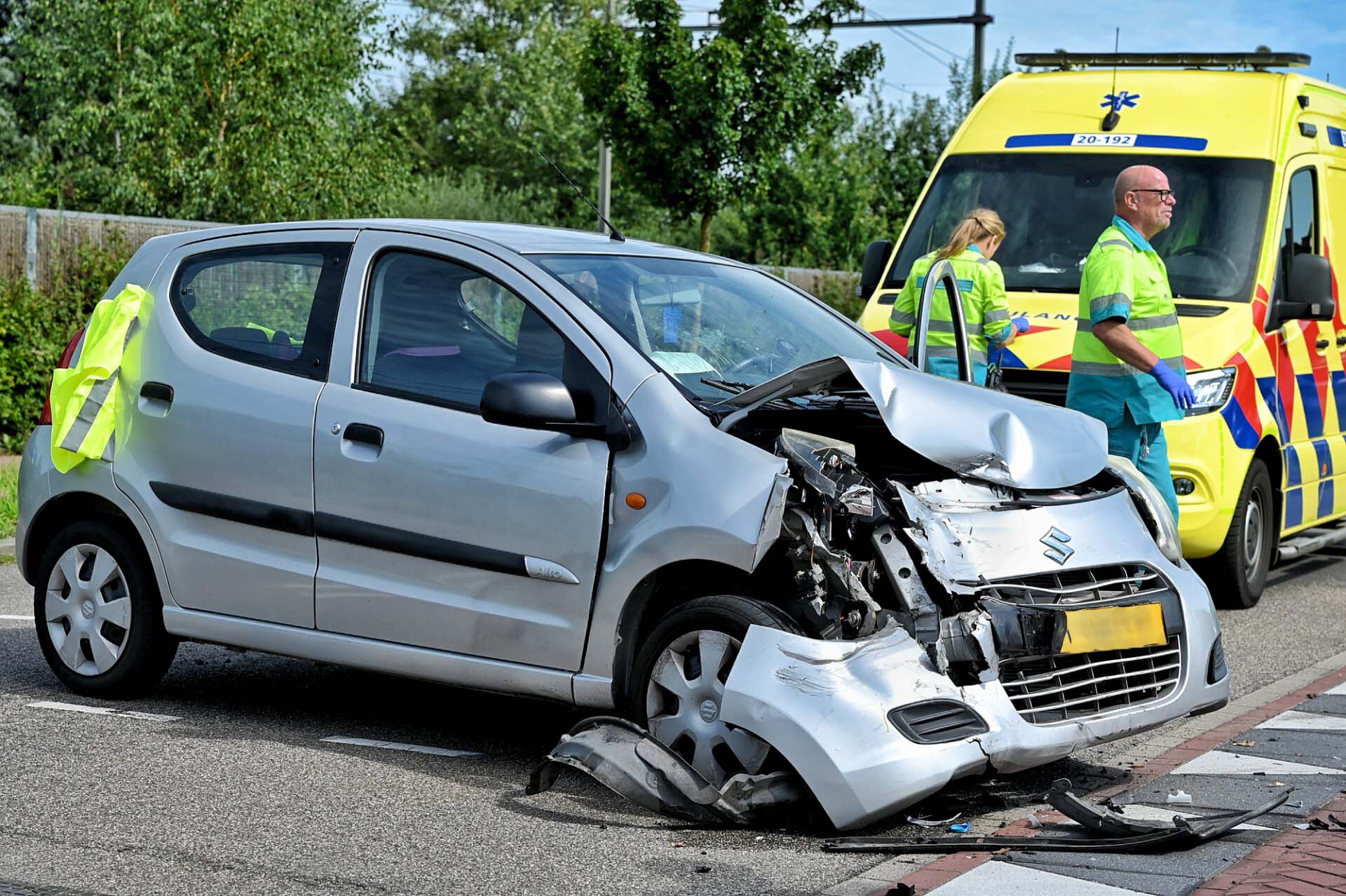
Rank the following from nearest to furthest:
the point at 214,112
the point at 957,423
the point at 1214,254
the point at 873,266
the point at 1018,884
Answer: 1. the point at 1018,884
2. the point at 957,423
3. the point at 1214,254
4. the point at 873,266
5. the point at 214,112

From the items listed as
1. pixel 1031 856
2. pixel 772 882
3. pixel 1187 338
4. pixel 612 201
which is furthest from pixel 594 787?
pixel 612 201

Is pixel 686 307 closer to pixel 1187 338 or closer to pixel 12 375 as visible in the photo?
pixel 1187 338

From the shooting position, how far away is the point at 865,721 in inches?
177

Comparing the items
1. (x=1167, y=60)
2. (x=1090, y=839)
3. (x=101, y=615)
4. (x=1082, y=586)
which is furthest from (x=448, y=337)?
(x=1167, y=60)

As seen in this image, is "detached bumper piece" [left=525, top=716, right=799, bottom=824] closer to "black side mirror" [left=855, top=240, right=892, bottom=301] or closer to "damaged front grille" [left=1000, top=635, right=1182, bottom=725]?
"damaged front grille" [left=1000, top=635, right=1182, bottom=725]

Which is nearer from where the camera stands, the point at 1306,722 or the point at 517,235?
the point at 517,235

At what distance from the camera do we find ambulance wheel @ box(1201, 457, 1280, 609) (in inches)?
345

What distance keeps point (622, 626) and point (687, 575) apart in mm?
248

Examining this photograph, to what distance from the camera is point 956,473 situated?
511 cm

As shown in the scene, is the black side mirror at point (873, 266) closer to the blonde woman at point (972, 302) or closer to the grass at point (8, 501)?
the blonde woman at point (972, 302)

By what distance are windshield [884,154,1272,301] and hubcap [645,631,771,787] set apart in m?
4.88

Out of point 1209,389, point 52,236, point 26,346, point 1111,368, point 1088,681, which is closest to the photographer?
point 1088,681

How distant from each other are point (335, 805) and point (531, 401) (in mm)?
→ 1317

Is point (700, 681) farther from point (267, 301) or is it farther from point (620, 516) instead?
point (267, 301)
